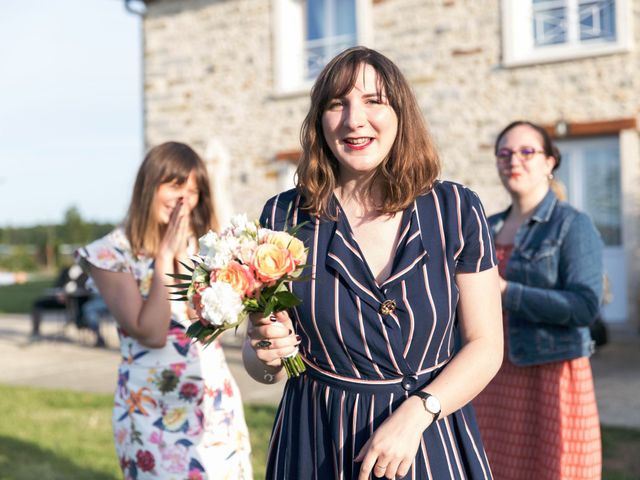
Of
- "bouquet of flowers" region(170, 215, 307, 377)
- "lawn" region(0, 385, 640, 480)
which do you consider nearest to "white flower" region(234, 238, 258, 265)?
"bouquet of flowers" region(170, 215, 307, 377)

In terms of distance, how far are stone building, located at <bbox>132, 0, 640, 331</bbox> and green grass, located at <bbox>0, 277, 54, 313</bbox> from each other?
9535mm

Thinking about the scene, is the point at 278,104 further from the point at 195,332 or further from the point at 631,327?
the point at 195,332

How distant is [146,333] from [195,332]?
4.00ft

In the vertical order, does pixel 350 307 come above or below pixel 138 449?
above

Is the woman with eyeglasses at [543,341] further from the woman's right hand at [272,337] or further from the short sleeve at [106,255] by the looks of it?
the short sleeve at [106,255]

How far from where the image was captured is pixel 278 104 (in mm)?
12367

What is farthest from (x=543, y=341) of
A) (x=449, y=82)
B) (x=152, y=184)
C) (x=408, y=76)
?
(x=408, y=76)

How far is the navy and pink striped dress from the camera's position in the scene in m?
1.90

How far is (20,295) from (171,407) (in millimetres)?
23807

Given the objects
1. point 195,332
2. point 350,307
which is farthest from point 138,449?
point 350,307

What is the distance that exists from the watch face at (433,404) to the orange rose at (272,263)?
474 millimetres

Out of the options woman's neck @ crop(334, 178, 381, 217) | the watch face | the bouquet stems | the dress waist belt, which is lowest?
the watch face

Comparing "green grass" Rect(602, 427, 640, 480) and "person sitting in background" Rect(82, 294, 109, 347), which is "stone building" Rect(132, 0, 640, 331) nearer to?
"person sitting in background" Rect(82, 294, 109, 347)

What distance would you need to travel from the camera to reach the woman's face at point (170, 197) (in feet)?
10.8
